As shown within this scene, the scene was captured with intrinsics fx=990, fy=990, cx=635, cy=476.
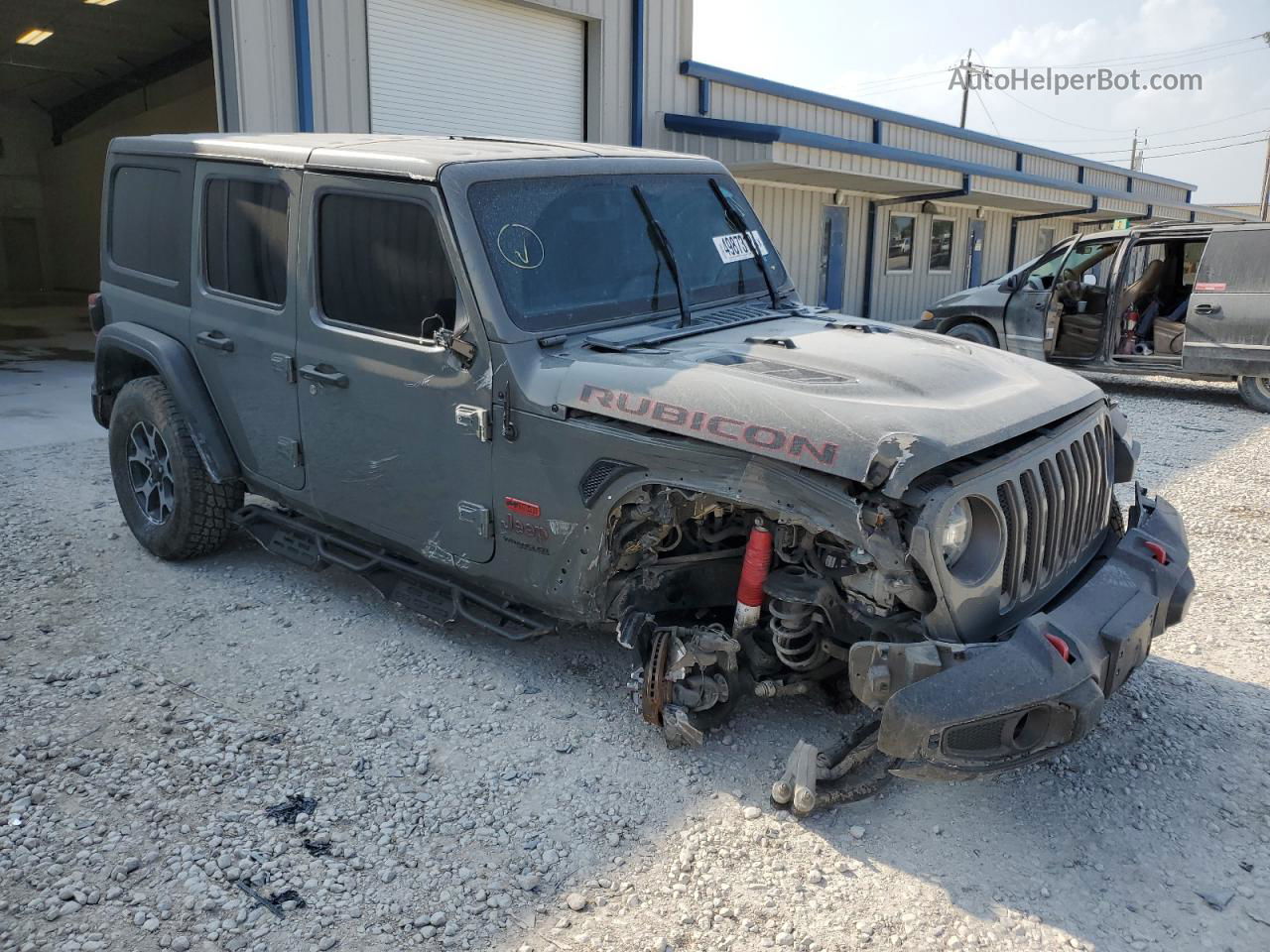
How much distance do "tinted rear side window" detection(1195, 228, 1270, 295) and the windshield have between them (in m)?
7.50

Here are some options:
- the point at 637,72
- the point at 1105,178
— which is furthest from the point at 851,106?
the point at 1105,178

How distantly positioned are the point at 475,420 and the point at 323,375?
2.96 ft

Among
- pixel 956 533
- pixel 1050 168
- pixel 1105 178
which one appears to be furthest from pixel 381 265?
pixel 1105 178

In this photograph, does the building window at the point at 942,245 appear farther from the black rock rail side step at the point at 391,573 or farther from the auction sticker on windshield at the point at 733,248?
the black rock rail side step at the point at 391,573

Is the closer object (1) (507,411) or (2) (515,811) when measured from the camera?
(2) (515,811)

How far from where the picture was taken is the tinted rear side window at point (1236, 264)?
9578 mm

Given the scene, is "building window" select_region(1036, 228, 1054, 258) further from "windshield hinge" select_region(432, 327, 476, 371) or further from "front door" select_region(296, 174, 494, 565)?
"windshield hinge" select_region(432, 327, 476, 371)

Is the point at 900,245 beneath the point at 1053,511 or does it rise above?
above

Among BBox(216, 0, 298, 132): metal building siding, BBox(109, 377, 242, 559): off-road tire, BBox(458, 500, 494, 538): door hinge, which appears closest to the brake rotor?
BBox(458, 500, 494, 538): door hinge

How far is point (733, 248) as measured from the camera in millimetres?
4379

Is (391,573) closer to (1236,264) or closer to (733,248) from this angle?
(733,248)

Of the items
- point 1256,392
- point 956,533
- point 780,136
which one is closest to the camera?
point 956,533

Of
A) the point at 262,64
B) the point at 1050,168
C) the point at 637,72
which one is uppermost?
the point at 637,72

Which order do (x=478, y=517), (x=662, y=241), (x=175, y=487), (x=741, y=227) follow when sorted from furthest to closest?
(x=175, y=487) → (x=741, y=227) → (x=662, y=241) → (x=478, y=517)
